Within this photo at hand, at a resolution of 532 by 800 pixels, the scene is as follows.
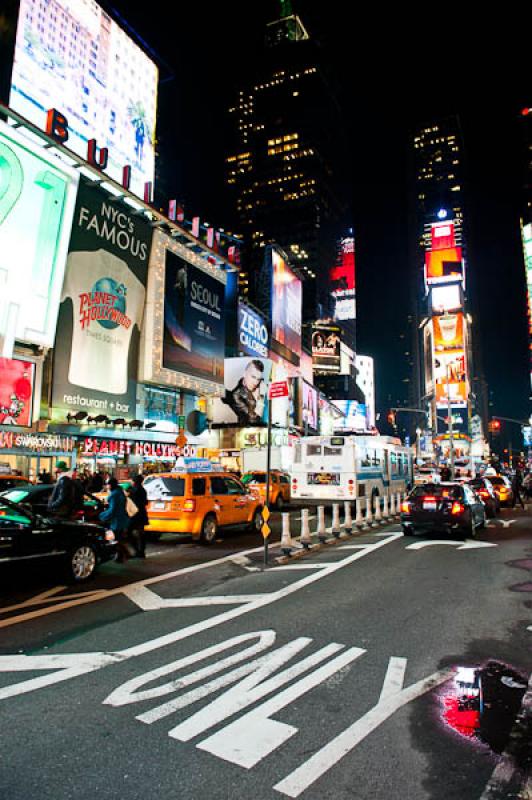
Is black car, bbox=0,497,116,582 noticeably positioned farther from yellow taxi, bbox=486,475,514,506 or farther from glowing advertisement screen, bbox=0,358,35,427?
yellow taxi, bbox=486,475,514,506

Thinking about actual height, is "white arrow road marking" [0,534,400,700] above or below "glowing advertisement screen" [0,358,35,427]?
below

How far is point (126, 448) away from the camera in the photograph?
32219 mm

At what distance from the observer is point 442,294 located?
447ft

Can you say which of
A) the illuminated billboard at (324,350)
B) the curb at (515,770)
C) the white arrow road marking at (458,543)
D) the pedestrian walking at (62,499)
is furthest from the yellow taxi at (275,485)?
the illuminated billboard at (324,350)

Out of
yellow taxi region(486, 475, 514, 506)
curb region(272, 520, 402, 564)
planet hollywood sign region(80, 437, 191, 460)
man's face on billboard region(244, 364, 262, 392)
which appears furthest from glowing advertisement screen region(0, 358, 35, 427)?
yellow taxi region(486, 475, 514, 506)

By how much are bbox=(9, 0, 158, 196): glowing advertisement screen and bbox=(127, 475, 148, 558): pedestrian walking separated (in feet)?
95.9

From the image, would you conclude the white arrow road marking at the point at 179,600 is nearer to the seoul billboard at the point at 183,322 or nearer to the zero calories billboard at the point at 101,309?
the zero calories billboard at the point at 101,309

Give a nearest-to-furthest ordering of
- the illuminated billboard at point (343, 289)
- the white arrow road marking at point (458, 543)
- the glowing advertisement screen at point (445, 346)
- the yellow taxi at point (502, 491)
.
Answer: the white arrow road marking at point (458, 543) → the yellow taxi at point (502, 491) → the glowing advertisement screen at point (445, 346) → the illuminated billboard at point (343, 289)

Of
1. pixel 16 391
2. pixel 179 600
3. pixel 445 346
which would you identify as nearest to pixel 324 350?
pixel 445 346

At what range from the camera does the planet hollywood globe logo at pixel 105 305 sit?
29406 millimetres

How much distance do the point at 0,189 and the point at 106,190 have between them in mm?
8248

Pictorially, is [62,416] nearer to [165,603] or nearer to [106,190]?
[106,190]

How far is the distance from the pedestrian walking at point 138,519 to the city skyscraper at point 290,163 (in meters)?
118

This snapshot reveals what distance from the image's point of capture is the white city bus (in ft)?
69.1
